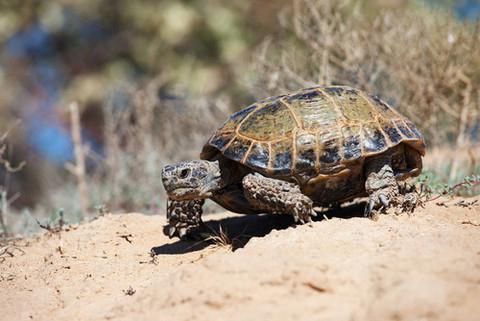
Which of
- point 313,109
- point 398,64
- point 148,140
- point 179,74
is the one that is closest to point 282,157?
point 313,109

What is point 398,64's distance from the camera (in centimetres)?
866

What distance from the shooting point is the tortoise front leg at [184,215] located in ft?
18.0

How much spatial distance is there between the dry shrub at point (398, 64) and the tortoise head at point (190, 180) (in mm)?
3800

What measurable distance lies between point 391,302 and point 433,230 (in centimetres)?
130

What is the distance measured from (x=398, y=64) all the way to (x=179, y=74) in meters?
10.8

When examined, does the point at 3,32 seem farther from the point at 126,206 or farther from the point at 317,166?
the point at 317,166

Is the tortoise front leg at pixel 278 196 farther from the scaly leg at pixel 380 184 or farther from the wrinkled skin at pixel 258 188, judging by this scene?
the scaly leg at pixel 380 184

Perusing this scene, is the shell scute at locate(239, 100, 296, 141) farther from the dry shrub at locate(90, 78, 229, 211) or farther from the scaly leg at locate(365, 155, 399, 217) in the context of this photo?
the dry shrub at locate(90, 78, 229, 211)

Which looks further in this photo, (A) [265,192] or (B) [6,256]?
(B) [6,256]

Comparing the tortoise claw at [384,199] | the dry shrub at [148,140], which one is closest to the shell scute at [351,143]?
the tortoise claw at [384,199]

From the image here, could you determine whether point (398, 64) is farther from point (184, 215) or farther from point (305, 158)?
point (184, 215)

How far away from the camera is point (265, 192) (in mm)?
4715

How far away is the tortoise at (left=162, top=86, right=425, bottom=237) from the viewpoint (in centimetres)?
477

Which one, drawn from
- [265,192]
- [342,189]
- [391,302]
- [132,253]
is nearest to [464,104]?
[342,189]
